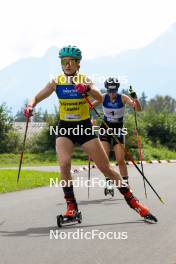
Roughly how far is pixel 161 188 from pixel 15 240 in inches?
305

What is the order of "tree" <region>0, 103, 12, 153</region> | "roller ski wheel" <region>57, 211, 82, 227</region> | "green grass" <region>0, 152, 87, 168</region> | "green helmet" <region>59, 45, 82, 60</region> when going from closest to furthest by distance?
1. "roller ski wheel" <region>57, 211, 82, 227</region>
2. "green helmet" <region>59, 45, 82, 60</region>
3. "green grass" <region>0, 152, 87, 168</region>
4. "tree" <region>0, 103, 12, 153</region>

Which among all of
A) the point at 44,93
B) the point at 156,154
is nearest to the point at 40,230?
the point at 44,93

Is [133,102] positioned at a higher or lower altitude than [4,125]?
lower

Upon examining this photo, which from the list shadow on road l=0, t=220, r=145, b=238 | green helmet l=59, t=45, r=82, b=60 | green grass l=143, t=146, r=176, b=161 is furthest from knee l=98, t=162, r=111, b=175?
green grass l=143, t=146, r=176, b=161

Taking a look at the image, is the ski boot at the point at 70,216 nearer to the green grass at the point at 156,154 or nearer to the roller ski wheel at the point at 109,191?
the roller ski wheel at the point at 109,191

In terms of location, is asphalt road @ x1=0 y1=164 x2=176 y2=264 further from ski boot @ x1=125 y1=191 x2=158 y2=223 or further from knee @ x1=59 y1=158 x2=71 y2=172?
knee @ x1=59 y1=158 x2=71 y2=172

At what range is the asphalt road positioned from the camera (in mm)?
5746

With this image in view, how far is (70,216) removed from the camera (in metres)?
7.88

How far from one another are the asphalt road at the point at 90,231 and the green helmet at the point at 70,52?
2155mm

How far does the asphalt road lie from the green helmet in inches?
84.8

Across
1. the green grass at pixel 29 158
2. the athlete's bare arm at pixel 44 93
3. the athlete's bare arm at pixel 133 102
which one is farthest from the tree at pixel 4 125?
the athlete's bare arm at pixel 44 93

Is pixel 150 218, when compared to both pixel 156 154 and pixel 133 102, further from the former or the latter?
pixel 156 154

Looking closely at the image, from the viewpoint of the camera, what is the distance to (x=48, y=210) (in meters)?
9.84

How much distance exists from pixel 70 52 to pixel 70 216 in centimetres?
208
